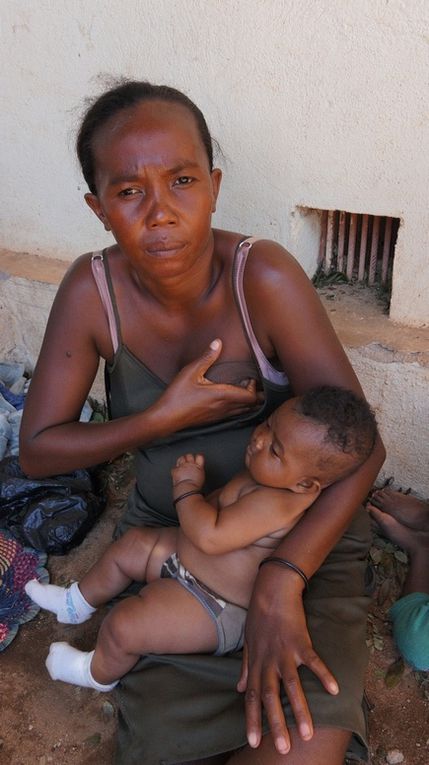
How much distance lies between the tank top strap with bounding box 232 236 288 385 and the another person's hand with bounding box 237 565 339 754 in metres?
0.51

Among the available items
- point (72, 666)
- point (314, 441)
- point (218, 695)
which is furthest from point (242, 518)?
point (72, 666)

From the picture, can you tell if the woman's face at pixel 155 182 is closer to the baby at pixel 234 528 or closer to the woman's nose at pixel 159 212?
the woman's nose at pixel 159 212

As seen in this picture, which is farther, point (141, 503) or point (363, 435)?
point (141, 503)

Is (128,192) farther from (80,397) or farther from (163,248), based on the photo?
(80,397)

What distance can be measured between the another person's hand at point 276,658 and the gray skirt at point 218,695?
0.03 metres

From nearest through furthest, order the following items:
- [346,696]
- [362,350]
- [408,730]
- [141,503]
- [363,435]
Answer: [346,696] < [363,435] < [408,730] < [141,503] < [362,350]

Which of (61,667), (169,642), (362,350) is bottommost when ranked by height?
(61,667)

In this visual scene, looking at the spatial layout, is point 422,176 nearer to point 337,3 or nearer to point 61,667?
point 337,3

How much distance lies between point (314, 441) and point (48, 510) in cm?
129

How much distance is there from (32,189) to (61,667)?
1916 millimetres

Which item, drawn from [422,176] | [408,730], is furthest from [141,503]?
[422,176]

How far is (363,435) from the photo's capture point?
155 centimetres

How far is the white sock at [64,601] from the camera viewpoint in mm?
1990

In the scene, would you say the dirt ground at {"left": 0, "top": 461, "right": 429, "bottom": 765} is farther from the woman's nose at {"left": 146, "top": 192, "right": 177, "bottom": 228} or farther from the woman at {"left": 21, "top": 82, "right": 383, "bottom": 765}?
the woman's nose at {"left": 146, "top": 192, "right": 177, "bottom": 228}
